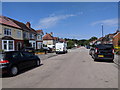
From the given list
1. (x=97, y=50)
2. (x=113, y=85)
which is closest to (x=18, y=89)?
(x=113, y=85)

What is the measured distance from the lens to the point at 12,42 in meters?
22.1

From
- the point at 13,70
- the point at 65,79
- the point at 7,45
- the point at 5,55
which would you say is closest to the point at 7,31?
the point at 7,45

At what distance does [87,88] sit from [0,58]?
16.7ft

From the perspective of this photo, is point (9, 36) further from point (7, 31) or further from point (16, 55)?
point (16, 55)

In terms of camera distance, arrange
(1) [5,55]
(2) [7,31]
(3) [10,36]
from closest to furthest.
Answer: (1) [5,55]
(2) [7,31]
(3) [10,36]

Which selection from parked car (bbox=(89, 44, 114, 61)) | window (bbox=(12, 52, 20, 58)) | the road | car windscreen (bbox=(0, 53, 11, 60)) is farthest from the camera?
parked car (bbox=(89, 44, 114, 61))

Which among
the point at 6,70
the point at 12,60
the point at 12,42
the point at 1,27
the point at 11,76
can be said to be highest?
the point at 1,27

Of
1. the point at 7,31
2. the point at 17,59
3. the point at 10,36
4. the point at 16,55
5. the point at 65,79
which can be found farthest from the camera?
the point at 10,36

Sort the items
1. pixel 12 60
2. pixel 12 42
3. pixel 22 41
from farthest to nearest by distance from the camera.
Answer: pixel 22 41
pixel 12 42
pixel 12 60

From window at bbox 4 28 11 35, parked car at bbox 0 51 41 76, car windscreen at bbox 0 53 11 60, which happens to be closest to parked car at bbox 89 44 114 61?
parked car at bbox 0 51 41 76

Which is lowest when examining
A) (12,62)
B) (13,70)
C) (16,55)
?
(13,70)

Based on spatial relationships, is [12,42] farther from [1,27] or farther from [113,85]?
[113,85]

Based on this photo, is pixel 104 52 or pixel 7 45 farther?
pixel 7 45

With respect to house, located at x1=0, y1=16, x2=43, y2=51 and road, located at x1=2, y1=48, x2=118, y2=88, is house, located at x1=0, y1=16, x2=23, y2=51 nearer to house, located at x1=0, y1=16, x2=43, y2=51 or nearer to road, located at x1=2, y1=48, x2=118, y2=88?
house, located at x1=0, y1=16, x2=43, y2=51
